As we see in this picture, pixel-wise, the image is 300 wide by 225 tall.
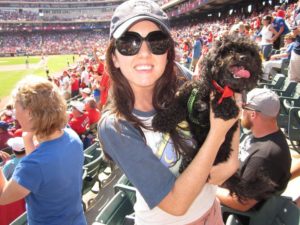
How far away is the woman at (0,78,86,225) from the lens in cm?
187

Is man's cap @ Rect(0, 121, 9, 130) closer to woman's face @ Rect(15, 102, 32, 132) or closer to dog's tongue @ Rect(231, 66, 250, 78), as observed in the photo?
woman's face @ Rect(15, 102, 32, 132)

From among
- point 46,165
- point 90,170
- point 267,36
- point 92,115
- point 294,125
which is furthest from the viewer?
point 267,36

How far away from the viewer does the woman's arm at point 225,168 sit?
142 centimetres

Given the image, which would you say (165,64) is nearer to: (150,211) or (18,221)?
(150,211)

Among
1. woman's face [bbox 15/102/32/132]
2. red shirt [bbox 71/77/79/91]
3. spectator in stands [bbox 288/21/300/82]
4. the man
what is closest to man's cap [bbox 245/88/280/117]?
the man

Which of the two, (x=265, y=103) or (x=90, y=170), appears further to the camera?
(x=90, y=170)

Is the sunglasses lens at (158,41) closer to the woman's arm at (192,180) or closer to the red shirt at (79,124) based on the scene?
the woman's arm at (192,180)

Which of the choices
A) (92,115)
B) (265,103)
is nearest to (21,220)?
(265,103)

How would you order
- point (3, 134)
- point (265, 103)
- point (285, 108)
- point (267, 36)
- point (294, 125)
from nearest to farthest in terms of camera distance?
point (265, 103) → point (294, 125) → point (285, 108) → point (3, 134) → point (267, 36)

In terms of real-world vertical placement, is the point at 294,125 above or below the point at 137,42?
below

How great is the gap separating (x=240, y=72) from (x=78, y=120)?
15.6ft

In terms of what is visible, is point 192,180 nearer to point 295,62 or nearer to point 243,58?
point 243,58

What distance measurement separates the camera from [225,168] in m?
1.46

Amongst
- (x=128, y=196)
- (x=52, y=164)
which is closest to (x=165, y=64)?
(x=52, y=164)
